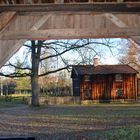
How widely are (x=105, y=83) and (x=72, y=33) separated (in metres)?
43.2

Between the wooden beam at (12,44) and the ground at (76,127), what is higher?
the wooden beam at (12,44)

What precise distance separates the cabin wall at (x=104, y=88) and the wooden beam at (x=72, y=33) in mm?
42066

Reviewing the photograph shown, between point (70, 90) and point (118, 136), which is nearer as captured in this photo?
point (118, 136)

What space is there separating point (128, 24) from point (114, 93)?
42922 mm

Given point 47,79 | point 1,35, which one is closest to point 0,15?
point 1,35

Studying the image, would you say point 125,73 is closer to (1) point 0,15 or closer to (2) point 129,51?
(2) point 129,51

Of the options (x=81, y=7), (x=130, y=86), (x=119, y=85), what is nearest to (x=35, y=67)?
(x=119, y=85)

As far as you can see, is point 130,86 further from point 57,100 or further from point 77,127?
point 77,127

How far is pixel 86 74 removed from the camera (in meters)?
52.3

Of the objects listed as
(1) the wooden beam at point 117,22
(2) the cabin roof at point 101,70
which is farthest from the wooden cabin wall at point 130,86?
(1) the wooden beam at point 117,22

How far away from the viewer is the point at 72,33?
935 cm

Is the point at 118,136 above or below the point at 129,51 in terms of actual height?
below

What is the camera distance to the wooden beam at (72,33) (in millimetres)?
9266

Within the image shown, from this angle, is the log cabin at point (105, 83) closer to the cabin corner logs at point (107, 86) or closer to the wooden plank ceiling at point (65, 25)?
the cabin corner logs at point (107, 86)
